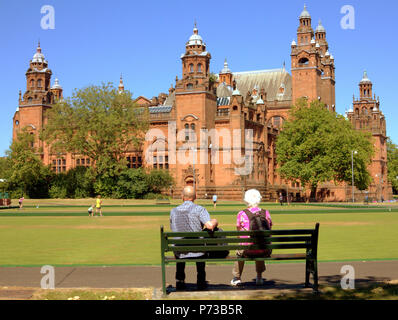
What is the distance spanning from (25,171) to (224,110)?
32.1 meters

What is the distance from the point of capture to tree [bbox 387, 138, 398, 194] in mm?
141812

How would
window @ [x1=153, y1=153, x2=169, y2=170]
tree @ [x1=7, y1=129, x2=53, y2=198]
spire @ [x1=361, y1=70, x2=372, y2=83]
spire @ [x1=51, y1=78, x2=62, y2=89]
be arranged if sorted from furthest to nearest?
1. spire @ [x1=361, y1=70, x2=372, y2=83]
2. spire @ [x1=51, y1=78, x2=62, y2=89]
3. window @ [x1=153, y1=153, x2=169, y2=170]
4. tree @ [x1=7, y1=129, x2=53, y2=198]

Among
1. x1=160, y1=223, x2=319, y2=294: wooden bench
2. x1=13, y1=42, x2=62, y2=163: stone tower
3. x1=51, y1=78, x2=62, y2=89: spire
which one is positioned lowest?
x1=160, y1=223, x2=319, y2=294: wooden bench

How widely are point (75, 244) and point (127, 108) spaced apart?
59.5 m

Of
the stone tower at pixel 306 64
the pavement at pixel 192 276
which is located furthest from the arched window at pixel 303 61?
the pavement at pixel 192 276

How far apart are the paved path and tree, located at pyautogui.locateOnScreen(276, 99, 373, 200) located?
67.2 metres

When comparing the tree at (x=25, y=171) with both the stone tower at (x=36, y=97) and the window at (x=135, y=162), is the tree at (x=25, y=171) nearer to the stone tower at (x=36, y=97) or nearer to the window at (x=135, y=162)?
the stone tower at (x=36, y=97)

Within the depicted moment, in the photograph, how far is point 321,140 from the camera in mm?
79875

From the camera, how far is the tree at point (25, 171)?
8075 cm

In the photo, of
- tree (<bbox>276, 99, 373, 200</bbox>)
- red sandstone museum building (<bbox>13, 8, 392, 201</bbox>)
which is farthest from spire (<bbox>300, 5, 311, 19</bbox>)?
tree (<bbox>276, 99, 373, 200</bbox>)

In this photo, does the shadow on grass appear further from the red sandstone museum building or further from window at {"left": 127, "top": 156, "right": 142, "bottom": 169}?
window at {"left": 127, "top": 156, "right": 142, "bottom": 169}

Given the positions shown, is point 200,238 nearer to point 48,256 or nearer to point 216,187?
point 48,256

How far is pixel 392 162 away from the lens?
5758 inches

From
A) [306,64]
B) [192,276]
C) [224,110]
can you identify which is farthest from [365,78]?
[192,276]
